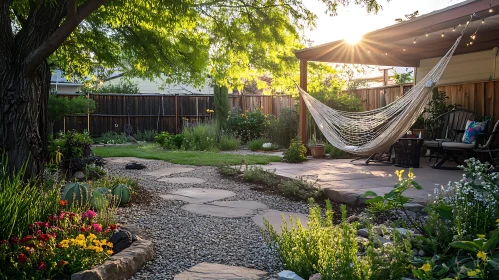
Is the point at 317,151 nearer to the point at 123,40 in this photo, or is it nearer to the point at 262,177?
the point at 262,177

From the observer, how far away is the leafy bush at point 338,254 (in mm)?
1794

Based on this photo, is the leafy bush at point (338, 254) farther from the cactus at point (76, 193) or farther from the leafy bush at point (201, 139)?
the leafy bush at point (201, 139)

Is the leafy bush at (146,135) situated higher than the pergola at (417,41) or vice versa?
the pergola at (417,41)

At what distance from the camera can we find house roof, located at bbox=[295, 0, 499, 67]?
4.82m

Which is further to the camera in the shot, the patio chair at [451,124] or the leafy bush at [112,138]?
the leafy bush at [112,138]

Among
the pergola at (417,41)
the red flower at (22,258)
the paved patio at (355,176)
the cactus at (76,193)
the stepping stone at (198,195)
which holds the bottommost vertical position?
the stepping stone at (198,195)

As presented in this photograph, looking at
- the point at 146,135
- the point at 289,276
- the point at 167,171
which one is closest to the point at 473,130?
the point at 167,171

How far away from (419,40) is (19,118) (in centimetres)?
582

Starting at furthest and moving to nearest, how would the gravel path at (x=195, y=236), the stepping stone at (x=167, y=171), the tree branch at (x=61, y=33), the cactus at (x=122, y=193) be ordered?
the stepping stone at (x=167, y=171)
the cactus at (x=122, y=193)
the tree branch at (x=61, y=33)
the gravel path at (x=195, y=236)

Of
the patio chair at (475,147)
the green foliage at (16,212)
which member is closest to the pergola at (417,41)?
the patio chair at (475,147)

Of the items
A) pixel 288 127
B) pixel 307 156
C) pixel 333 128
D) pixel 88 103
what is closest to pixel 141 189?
pixel 333 128

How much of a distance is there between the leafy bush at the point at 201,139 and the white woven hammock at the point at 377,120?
3.73 meters

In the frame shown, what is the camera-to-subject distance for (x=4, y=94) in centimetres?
367

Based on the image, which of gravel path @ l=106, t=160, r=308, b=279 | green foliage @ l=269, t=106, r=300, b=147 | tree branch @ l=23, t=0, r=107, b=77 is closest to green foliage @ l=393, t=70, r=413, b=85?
green foliage @ l=269, t=106, r=300, b=147
